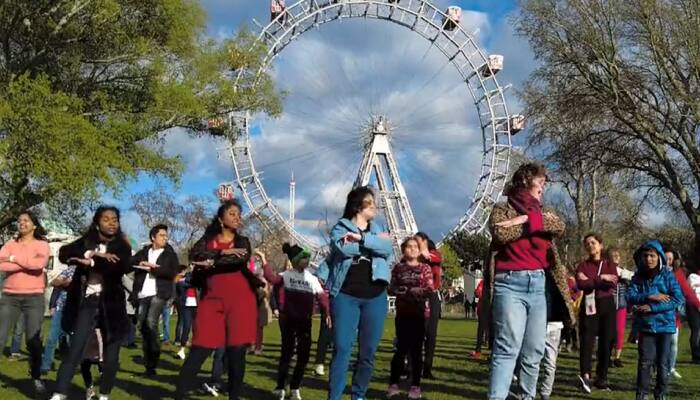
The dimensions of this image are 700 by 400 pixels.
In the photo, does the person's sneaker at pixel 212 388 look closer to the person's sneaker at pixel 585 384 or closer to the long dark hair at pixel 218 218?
the long dark hair at pixel 218 218

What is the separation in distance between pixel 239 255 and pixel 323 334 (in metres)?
4.33

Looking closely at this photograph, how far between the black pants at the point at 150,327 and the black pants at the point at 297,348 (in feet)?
7.58

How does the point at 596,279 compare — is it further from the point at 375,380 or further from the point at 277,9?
the point at 277,9

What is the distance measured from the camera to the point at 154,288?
995 centimetres

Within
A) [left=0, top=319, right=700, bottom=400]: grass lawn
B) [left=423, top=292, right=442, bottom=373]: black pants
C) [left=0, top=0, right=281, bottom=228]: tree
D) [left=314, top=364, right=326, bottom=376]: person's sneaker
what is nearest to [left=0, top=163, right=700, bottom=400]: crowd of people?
[left=0, top=319, right=700, bottom=400]: grass lawn

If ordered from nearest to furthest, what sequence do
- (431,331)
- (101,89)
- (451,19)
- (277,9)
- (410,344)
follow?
(410,344)
(431,331)
(101,89)
(277,9)
(451,19)

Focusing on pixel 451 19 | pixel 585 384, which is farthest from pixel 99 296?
Answer: pixel 451 19

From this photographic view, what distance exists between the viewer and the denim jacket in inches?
244

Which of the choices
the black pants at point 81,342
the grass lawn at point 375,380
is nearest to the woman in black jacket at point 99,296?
the black pants at point 81,342

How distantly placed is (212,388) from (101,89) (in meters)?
14.6

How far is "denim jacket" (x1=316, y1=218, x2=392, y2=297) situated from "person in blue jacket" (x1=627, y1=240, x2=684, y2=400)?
2386 millimetres

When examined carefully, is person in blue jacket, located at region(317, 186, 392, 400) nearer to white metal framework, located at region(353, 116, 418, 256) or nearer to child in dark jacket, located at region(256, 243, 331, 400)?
child in dark jacket, located at region(256, 243, 331, 400)

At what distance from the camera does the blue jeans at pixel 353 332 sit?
20.5ft

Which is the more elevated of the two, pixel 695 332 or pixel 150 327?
pixel 695 332
